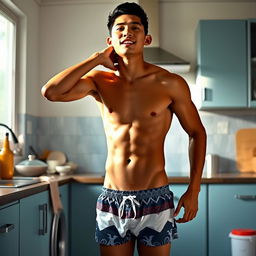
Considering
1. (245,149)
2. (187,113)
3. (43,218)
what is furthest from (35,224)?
(245,149)

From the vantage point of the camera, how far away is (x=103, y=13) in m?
4.25

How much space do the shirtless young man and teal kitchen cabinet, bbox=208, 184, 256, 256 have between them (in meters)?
1.54

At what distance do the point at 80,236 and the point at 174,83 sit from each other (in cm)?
186

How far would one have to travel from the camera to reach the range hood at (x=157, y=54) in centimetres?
376

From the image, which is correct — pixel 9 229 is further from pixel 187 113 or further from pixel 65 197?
pixel 65 197

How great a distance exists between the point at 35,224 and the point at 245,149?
210 cm

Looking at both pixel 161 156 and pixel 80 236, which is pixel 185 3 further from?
pixel 161 156

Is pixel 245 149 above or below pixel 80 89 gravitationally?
below

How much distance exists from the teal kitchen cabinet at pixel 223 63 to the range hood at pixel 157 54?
0.61 feet

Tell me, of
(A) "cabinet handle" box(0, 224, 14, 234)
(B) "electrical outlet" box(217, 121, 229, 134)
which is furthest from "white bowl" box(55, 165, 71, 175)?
(A) "cabinet handle" box(0, 224, 14, 234)

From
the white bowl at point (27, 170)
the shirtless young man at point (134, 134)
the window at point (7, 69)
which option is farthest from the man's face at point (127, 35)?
the window at point (7, 69)

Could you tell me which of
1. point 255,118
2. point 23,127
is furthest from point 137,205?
point 255,118

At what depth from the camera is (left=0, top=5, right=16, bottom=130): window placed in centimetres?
367

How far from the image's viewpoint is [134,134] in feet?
6.49
